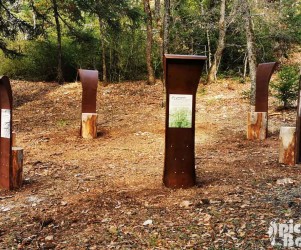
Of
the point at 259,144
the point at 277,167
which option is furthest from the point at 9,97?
the point at 259,144

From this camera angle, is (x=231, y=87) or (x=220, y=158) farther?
(x=231, y=87)

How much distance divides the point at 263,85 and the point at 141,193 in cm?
440

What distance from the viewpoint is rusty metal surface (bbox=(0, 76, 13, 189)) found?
448 cm

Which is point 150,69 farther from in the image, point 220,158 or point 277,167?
point 277,167

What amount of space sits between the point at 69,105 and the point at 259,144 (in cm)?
698

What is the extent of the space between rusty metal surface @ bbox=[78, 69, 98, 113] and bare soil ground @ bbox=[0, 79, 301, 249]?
629 mm

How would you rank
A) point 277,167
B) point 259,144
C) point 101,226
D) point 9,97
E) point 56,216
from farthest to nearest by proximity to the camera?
point 259,144 < point 277,167 < point 9,97 < point 56,216 < point 101,226

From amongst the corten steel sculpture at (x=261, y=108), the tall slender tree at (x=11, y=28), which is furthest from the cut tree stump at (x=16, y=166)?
the tall slender tree at (x=11, y=28)

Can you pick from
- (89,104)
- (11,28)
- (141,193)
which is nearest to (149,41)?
(11,28)

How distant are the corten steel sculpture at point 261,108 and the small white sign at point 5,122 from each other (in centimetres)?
462

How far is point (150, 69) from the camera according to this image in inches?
539

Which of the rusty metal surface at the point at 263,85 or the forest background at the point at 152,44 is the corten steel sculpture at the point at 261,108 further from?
the forest background at the point at 152,44

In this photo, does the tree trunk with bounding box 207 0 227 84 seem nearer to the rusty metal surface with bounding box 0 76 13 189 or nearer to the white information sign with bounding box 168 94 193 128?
the white information sign with bounding box 168 94 193 128

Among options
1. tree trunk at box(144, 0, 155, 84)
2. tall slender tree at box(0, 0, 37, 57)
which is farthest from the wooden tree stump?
tall slender tree at box(0, 0, 37, 57)
